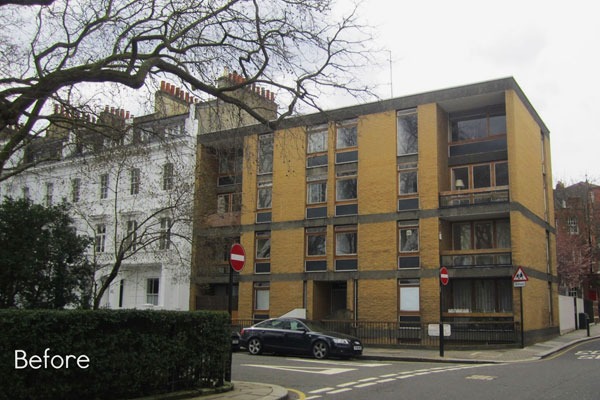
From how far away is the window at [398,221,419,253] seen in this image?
2886cm

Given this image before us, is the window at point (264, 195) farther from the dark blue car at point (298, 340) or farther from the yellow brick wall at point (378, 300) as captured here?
the dark blue car at point (298, 340)

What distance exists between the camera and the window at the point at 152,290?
118 feet

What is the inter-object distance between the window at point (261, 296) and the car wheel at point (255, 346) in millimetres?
10630

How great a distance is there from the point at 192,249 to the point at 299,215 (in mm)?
6102

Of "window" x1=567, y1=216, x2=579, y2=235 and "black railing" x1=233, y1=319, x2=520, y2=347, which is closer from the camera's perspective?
"black railing" x1=233, y1=319, x2=520, y2=347

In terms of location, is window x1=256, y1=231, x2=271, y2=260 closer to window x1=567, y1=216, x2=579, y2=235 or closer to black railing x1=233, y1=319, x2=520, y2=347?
black railing x1=233, y1=319, x2=520, y2=347

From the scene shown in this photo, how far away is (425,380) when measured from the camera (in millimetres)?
13750

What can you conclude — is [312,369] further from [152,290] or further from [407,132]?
[152,290]

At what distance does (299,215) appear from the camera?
107 feet

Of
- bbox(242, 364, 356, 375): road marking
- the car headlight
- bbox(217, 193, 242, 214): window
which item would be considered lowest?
bbox(242, 364, 356, 375): road marking

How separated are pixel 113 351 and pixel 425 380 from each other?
7.62 meters

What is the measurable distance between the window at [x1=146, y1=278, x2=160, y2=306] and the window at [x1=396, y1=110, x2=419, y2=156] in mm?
16929

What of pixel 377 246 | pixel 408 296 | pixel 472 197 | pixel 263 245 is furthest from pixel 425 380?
pixel 263 245

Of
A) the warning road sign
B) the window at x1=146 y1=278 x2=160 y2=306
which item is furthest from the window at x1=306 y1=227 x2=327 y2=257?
the warning road sign
